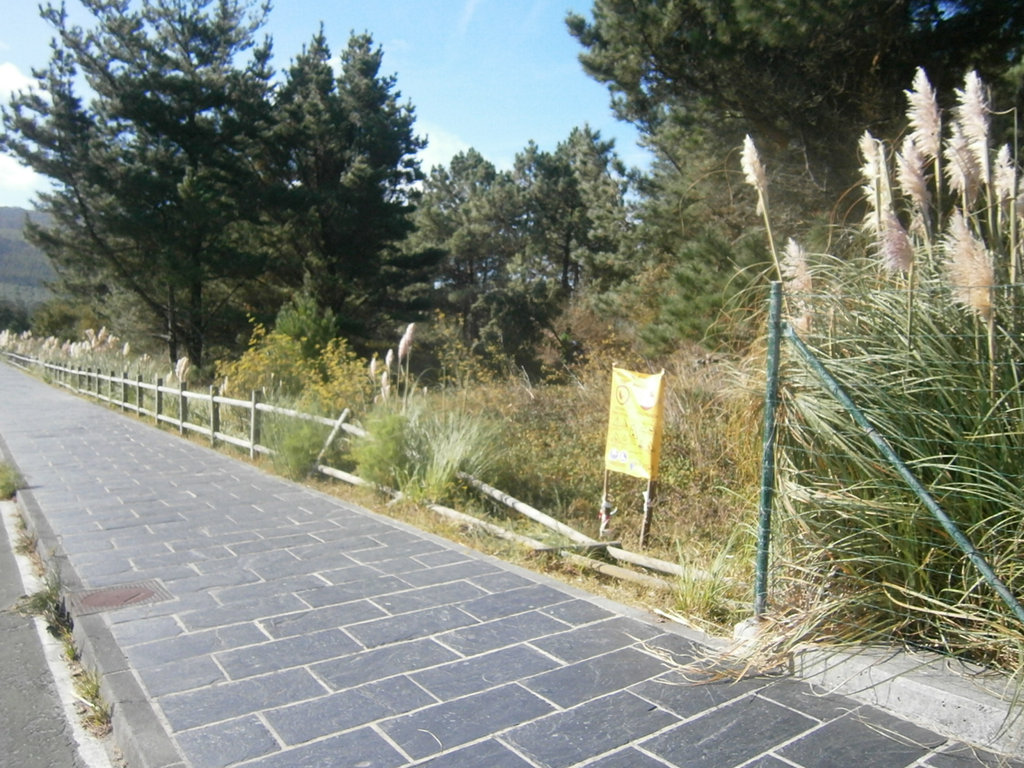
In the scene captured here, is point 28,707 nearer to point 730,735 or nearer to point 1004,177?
point 730,735

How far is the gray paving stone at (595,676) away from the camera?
12.5 feet

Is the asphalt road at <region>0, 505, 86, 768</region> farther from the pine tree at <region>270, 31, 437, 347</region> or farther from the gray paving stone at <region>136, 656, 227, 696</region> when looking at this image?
the pine tree at <region>270, 31, 437, 347</region>

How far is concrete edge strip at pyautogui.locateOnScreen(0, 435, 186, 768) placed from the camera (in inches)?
130

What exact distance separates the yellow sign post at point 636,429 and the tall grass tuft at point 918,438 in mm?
2227

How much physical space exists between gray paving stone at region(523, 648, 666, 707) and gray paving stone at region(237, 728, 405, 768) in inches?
31.9

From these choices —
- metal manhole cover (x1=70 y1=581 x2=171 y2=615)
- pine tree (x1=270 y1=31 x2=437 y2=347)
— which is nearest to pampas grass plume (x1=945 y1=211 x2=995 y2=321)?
metal manhole cover (x1=70 y1=581 x2=171 y2=615)

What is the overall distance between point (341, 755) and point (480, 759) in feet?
1.77

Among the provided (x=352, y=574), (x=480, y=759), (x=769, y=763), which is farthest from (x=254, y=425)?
(x=769, y=763)

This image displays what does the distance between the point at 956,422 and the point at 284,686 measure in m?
3.27

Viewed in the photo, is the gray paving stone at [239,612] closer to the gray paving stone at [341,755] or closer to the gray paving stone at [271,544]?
the gray paving stone at [271,544]

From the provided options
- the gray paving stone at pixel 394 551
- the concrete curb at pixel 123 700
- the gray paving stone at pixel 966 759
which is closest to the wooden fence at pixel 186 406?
the gray paving stone at pixel 394 551

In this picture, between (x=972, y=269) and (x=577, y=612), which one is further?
(x=577, y=612)

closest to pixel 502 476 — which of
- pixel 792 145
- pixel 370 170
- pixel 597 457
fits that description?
pixel 597 457

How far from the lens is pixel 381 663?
4.18 meters
